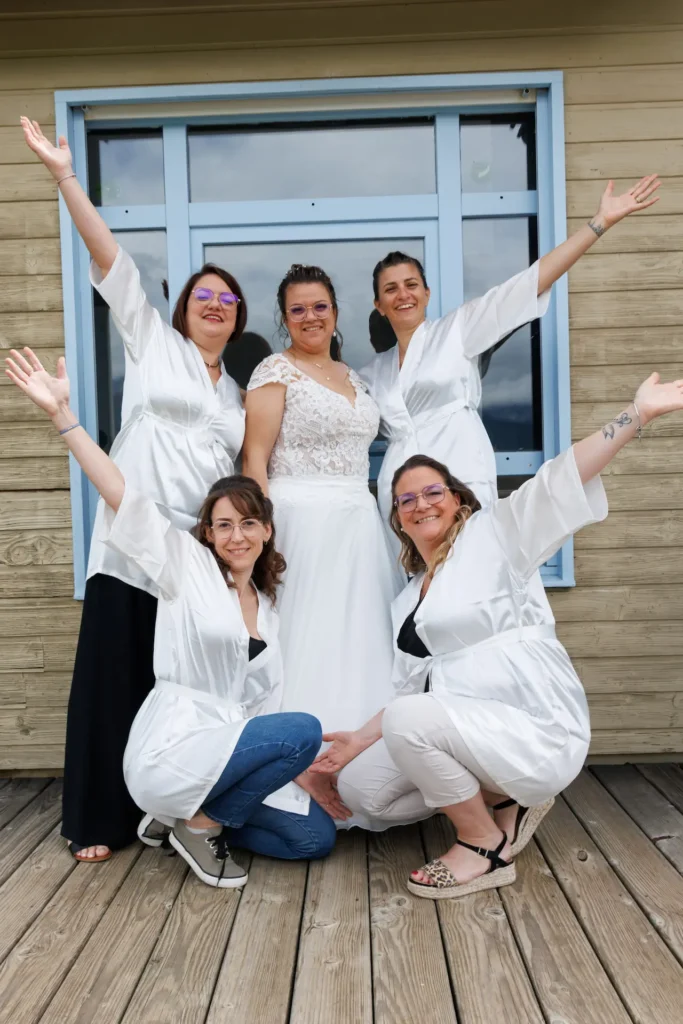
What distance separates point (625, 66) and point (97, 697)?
2.91m

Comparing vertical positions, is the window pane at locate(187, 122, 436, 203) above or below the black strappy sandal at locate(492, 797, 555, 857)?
above

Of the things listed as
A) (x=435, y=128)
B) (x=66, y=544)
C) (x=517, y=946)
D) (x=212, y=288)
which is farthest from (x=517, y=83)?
(x=517, y=946)

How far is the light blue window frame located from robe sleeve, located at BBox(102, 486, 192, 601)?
39.4 inches

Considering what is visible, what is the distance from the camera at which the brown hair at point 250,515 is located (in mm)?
2475

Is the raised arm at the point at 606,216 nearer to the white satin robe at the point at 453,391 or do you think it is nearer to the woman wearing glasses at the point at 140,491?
the white satin robe at the point at 453,391

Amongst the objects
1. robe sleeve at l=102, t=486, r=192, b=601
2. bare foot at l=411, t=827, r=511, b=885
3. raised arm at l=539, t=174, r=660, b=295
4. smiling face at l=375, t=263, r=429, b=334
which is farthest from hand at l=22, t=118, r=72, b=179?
bare foot at l=411, t=827, r=511, b=885

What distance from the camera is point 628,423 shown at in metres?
2.19

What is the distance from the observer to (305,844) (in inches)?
96.6

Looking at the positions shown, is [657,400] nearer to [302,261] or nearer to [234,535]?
[234,535]

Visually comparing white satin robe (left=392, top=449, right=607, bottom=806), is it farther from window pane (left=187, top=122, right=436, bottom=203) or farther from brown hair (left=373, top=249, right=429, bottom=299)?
window pane (left=187, top=122, right=436, bottom=203)

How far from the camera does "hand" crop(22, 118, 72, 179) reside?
2.44 metres

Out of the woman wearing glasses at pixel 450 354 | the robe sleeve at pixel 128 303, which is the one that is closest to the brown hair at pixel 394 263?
the woman wearing glasses at pixel 450 354

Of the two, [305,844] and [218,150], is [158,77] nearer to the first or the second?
[218,150]

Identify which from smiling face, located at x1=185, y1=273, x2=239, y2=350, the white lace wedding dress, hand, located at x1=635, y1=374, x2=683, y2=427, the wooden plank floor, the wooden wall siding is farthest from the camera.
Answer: the wooden wall siding
